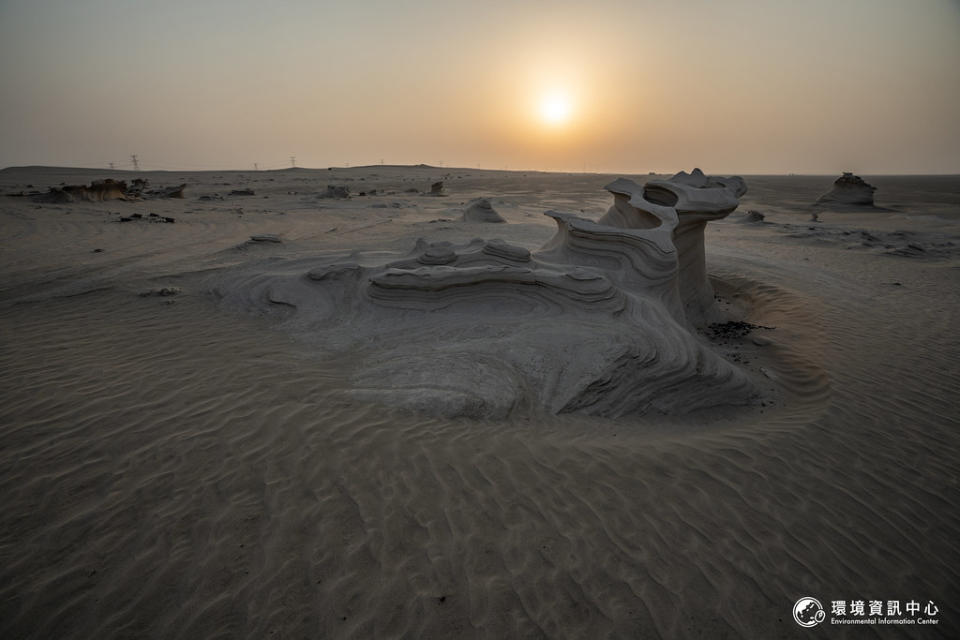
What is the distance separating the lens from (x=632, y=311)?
7.37m

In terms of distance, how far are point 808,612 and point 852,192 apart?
137 ft

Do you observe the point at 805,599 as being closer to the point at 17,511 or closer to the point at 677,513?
the point at 677,513

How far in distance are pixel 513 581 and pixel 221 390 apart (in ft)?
13.7

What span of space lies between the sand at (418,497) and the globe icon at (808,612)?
2.8 inches

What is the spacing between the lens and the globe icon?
3242mm

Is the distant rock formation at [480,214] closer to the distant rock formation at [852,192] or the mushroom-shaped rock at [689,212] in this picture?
the mushroom-shaped rock at [689,212]

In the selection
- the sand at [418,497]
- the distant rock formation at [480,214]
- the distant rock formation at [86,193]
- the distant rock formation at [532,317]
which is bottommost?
the sand at [418,497]

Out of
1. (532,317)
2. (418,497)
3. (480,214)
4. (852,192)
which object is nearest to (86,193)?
(480,214)

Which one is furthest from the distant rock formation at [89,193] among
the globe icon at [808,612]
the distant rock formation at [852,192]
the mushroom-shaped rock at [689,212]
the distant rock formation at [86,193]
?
the distant rock formation at [852,192]

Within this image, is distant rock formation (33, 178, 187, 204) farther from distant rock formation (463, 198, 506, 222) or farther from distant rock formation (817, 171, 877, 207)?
distant rock formation (817, 171, 877, 207)

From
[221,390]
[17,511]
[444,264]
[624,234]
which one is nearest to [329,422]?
[221,390]

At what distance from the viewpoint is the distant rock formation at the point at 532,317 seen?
19.2 feet

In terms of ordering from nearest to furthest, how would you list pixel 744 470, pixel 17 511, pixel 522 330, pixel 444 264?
1. pixel 17 511
2. pixel 744 470
3. pixel 522 330
4. pixel 444 264

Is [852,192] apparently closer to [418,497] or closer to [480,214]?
[480,214]
